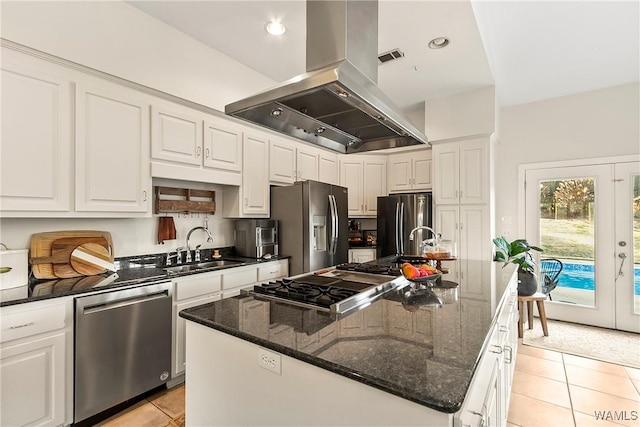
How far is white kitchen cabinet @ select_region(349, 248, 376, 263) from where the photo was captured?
173 inches

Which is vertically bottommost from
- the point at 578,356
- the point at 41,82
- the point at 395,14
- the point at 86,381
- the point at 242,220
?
the point at 578,356

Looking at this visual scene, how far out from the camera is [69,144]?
2.03 metres

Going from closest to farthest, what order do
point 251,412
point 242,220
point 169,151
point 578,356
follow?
1. point 251,412
2. point 169,151
3. point 578,356
4. point 242,220

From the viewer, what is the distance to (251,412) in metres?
1.10

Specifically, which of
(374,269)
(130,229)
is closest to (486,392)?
(374,269)

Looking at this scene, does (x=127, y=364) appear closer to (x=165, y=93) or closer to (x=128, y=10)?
(x=165, y=93)

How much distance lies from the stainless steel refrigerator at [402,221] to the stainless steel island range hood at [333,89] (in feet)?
6.68

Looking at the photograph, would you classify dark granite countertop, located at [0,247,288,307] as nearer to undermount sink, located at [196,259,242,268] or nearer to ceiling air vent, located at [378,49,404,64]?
undermount sink, located at [196,259,242,268]

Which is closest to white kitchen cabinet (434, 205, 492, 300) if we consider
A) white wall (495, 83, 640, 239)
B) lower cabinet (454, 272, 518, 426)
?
white wall (495, 83, 640, 239)

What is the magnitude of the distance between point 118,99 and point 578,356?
15.0 ft

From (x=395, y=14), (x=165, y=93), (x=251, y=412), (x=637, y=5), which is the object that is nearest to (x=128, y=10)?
(x=165, y=93)

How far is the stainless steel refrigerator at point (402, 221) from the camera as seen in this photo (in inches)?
156

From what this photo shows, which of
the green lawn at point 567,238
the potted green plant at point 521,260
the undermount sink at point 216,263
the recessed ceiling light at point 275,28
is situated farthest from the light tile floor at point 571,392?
the recessed ceiling light at point 275,28

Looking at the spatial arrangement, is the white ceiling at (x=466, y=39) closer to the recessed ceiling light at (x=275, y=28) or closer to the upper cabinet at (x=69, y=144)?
the recessed ceiling light at (x=275, y=28)
